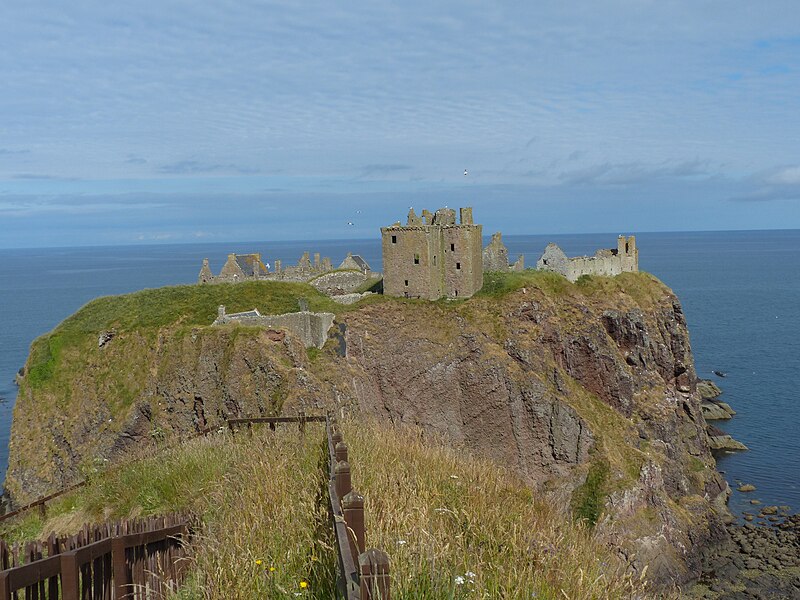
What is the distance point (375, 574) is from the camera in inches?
234

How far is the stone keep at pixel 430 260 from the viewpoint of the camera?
54.2 metres

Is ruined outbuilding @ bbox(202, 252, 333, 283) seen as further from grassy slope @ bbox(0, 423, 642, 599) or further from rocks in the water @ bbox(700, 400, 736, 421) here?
grassy slope @ bbox(0, 423, 642, 599)

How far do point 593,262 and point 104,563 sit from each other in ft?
197

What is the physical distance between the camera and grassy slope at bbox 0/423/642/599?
8.34 m

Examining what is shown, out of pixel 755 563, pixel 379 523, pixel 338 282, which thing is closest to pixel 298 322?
pixel 338 282

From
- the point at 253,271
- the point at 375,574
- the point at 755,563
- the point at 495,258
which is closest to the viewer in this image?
the point at 375,574

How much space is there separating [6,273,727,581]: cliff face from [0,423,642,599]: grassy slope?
27558 millimetres

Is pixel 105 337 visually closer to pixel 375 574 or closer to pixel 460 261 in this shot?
pixel 460 261

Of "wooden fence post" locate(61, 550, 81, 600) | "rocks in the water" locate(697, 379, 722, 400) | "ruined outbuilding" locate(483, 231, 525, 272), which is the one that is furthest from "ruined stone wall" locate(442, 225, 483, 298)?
"wooden fence post" locate(61, 550, 81, 600)

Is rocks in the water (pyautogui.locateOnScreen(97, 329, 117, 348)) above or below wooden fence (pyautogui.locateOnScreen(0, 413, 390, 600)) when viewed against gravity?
below

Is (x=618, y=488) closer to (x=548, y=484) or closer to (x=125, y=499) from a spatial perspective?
(x=548, y=484)

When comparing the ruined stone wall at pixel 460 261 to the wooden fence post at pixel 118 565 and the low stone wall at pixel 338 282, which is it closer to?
the low stone wall at pixel 338 282

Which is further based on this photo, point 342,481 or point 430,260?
point 430,260

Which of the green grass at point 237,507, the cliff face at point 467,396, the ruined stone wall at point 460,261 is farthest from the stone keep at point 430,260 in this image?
the green grass at point 237,507
